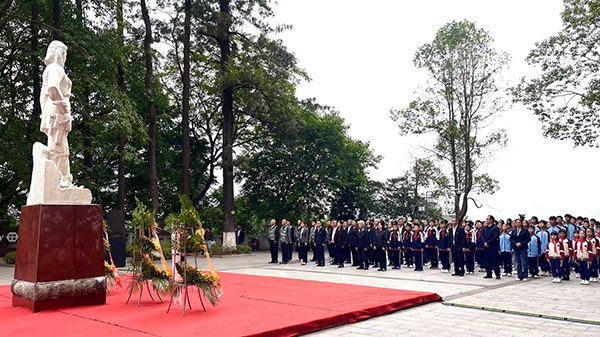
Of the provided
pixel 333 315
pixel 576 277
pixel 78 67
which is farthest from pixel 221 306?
pixel 78 67

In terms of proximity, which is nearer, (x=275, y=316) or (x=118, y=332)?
(x=118, y=332)

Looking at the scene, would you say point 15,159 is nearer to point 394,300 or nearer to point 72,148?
point 72,148

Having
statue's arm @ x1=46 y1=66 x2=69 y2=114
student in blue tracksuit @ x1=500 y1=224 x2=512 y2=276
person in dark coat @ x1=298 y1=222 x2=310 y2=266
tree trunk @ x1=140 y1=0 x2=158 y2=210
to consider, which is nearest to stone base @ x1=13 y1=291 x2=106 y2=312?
statue's arm @ x1=46 y1=66 x2=69 y2=114

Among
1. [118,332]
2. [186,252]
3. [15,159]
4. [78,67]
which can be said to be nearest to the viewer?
[118,332]

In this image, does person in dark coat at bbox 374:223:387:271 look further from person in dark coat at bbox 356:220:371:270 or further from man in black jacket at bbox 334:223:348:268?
man in black jacket at bbox 334:223:348:268

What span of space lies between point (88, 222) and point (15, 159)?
11.0 m

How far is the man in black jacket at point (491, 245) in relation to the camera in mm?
12531

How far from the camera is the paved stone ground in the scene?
626 cm

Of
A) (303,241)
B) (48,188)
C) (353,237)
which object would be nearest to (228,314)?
(48,188)

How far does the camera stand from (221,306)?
768 cm

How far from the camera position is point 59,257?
7656 mm

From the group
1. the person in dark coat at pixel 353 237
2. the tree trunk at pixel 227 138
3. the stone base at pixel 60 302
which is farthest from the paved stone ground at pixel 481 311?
the tree trunk at pixel 227 138

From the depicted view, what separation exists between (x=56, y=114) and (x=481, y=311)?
8.01 metres

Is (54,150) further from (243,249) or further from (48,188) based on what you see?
(243,249)
